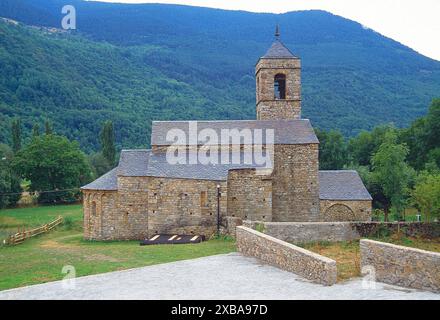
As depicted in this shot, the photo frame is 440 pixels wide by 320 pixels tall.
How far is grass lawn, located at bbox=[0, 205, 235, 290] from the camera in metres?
16.2

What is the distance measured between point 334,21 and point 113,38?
232 feet

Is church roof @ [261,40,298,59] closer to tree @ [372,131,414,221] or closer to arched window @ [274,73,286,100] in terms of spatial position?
arched window @ [274,73,286,100]

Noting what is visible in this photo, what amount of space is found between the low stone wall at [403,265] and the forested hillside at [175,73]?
67.7 metres

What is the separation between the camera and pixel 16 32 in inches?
4080

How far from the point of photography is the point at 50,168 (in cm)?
5184

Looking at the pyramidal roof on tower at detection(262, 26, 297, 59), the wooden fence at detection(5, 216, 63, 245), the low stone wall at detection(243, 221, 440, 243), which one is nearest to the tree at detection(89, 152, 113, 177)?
the wooden fence at detection(5, 216, 63, 245)

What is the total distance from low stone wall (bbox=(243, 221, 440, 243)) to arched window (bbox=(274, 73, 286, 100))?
1124 centimetres

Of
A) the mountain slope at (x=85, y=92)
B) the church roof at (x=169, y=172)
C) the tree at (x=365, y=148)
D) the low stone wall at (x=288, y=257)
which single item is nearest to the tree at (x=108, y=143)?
the mountain slope at (x=85, y=92)

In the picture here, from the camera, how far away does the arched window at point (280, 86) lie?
3158cm

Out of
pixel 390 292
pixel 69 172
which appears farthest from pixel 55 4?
pixel 390 292

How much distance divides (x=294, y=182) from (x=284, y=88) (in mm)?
5801

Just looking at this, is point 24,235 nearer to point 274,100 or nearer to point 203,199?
point 203,199

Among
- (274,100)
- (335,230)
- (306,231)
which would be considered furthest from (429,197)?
(306,231)

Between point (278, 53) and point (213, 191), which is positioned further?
point (278, 53)
